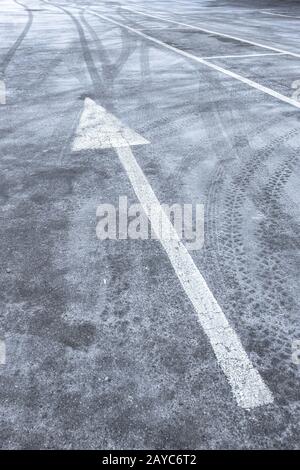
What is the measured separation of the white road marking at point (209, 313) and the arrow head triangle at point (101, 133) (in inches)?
34.8

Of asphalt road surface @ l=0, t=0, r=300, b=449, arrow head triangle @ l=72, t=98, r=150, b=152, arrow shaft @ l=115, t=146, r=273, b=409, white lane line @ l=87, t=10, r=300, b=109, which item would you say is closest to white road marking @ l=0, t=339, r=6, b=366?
asphalt road surface @ l=0, t=0, r=300, b=449

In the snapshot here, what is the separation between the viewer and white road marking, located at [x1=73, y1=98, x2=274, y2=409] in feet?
9.09

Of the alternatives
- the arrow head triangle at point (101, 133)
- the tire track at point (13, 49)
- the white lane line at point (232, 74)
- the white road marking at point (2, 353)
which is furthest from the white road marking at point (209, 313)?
the tire track at point (13, 49)

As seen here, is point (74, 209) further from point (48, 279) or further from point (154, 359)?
point (154, 359)

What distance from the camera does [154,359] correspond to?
3000 millimetres

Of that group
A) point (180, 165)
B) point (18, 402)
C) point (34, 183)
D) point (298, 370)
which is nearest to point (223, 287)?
point (298, 370)

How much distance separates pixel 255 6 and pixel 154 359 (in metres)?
27.7

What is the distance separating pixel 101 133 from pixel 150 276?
383 centimetres

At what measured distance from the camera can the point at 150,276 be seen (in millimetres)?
3805

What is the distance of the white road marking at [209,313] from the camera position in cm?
277

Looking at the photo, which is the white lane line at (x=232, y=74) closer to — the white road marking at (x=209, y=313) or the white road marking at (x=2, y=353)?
the white road marking at (x=209, y=313)

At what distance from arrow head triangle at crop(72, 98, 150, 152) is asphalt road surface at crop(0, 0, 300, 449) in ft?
0.11

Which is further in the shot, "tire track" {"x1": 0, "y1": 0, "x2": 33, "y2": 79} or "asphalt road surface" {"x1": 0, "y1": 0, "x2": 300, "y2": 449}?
"tire track" {"x1": 0, "y1": 0, "x2": 33, "y2": 79}

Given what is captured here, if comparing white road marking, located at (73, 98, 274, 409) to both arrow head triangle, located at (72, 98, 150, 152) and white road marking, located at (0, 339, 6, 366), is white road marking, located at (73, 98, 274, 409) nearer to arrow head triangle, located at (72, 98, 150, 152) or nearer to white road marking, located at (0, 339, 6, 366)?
arrow head triangle, located at (72, 98, 150, 152)
